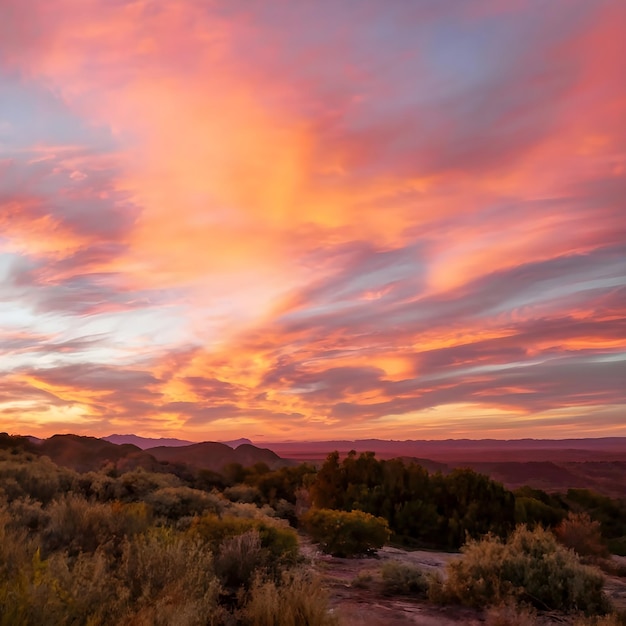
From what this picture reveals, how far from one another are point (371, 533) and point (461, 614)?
7710mm

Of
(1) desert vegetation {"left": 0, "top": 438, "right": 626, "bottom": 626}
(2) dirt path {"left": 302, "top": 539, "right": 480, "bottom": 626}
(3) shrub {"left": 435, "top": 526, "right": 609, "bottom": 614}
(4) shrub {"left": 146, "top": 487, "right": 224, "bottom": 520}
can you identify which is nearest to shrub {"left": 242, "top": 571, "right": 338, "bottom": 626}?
(1) desert vegetation {"left": 0, "top": 438, "right": 626, "bottom": 626}

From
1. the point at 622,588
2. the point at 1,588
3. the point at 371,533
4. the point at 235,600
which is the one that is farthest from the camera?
the point at 371,533

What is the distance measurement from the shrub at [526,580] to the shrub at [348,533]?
6339 mm

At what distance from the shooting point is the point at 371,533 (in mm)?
17750

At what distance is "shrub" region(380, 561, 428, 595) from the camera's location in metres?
12.1

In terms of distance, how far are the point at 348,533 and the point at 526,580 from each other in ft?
24.9

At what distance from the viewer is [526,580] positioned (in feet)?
35.0

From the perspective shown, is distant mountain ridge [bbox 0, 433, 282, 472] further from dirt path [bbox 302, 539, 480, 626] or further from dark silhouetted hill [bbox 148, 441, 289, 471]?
dirt path [bbox 302, 539, 480, 626]

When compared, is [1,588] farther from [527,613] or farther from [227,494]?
[227,494]

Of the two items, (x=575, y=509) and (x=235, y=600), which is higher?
(x=235, y=600)

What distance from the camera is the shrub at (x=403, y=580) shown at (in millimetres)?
12125

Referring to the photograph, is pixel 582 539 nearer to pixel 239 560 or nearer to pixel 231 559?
pixel 239 560

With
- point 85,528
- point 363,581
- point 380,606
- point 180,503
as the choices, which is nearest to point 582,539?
point 363,581

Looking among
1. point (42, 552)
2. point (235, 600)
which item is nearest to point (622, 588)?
point (235, 600)
